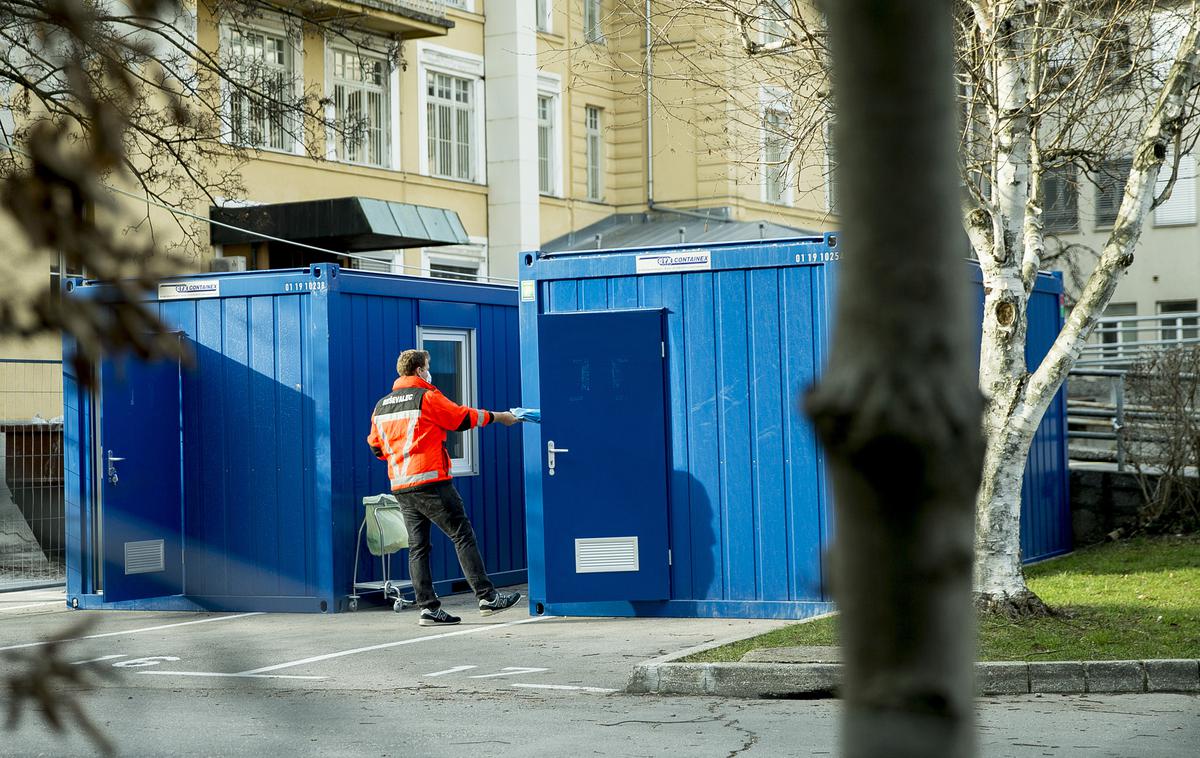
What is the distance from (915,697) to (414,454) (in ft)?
34.4

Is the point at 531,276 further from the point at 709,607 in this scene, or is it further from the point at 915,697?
the point at 915,697

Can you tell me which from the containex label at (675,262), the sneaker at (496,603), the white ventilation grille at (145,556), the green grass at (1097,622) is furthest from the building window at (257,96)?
the green grass at (1097,622)

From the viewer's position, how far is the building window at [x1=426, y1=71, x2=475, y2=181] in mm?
29078

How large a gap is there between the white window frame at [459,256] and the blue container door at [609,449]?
17.0 meters

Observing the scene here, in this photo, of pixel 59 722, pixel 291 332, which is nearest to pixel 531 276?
pixel 291 332

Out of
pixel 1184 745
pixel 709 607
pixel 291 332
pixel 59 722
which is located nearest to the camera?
pixel 59 722

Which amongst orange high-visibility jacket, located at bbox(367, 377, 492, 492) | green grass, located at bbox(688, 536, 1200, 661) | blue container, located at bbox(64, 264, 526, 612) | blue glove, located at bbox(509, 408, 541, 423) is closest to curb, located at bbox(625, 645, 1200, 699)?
green grass, located at bbox(688, 536, 1200, 661)

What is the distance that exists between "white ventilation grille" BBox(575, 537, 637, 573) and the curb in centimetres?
309

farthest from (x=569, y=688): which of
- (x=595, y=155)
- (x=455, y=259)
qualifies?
(x=595, y=155)

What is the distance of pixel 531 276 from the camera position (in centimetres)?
1206

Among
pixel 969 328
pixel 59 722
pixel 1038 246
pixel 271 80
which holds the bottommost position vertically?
pixel 59 722

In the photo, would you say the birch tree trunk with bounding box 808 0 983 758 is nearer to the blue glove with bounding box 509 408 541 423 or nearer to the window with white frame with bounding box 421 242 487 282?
the blue glove with bounding box 509 408 541 423

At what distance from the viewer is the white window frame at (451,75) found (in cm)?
2856

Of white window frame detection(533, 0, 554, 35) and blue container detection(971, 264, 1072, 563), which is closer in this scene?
blue container detection(971, 264, 1072, 563)
